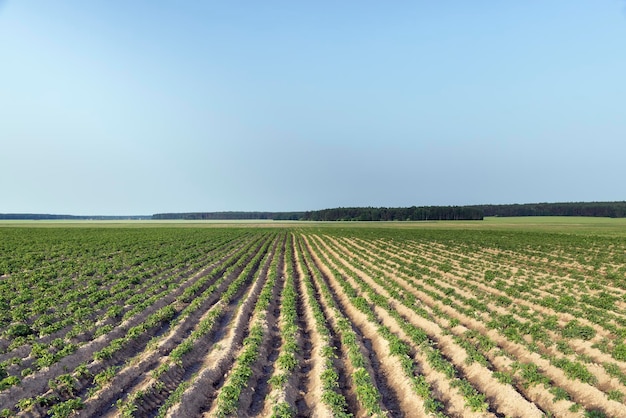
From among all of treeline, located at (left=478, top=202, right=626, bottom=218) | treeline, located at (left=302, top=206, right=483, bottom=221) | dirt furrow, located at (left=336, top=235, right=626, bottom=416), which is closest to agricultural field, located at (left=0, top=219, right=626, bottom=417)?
dirt furrow, located at (left=336, top=235, right=626, bottom=416)

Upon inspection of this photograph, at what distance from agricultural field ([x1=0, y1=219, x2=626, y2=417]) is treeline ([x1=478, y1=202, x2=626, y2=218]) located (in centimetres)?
17541

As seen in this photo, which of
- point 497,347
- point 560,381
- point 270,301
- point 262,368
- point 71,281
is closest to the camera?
point 560,381

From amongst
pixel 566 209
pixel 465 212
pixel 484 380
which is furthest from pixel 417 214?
pixel 484 380

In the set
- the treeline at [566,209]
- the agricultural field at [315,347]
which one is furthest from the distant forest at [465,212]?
the agricultural field at [315,347]

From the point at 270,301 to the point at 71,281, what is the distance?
12.2m

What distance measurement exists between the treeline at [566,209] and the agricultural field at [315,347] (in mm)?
175411

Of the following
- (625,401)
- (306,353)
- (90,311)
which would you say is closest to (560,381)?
(625,401)

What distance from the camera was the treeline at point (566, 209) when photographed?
6201 inches

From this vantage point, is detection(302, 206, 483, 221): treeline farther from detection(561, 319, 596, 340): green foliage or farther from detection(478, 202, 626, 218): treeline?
detection(561, 319, 596, 340): green foliage

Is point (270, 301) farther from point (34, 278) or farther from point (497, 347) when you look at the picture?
point (34, 278)

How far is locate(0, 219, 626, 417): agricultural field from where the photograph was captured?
782 cm

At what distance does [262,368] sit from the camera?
9.96 m

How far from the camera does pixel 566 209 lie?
576 feet

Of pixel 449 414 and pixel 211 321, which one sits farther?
pixel 211 321
